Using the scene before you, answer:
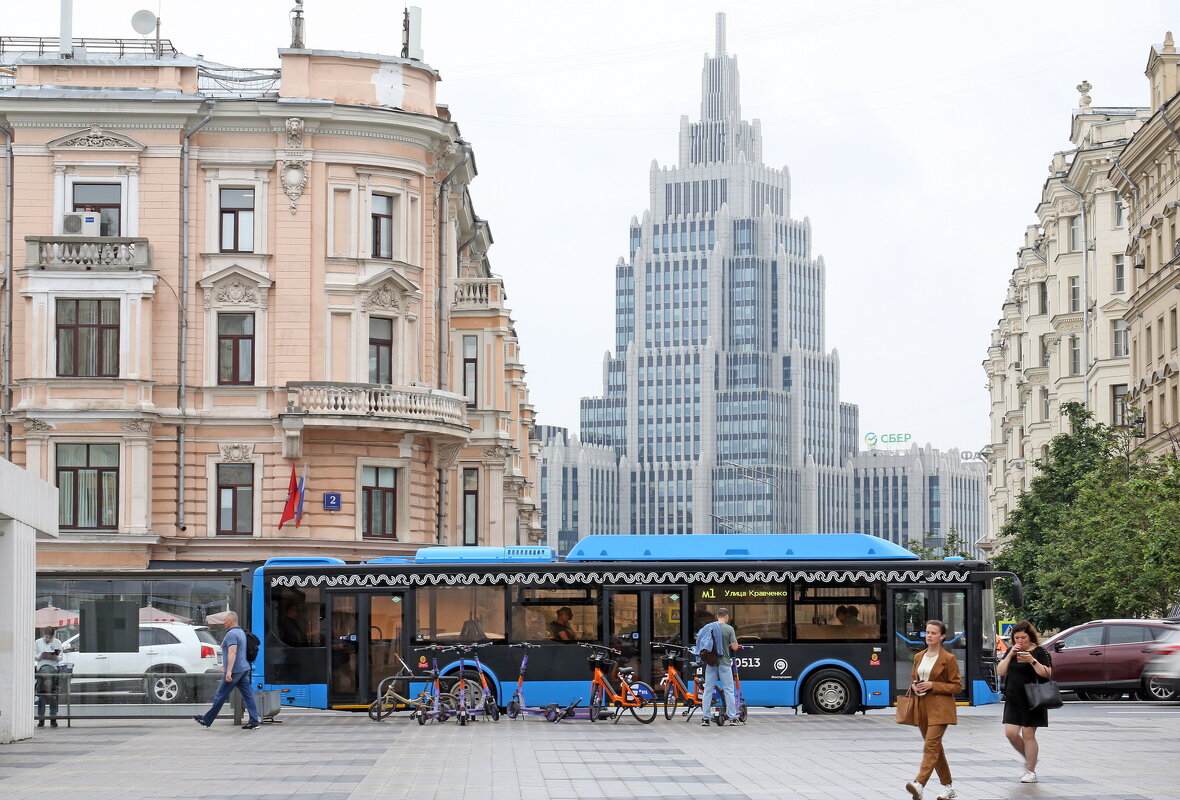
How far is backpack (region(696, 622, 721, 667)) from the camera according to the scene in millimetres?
29062

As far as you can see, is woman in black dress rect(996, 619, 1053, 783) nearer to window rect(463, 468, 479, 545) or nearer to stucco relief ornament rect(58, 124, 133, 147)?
stucco relief ornament rect(58, 124, 133, 147)

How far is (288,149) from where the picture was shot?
46.8m

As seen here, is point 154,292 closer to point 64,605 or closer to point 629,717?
point 64,605

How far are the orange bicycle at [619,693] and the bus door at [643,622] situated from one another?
5.29ft

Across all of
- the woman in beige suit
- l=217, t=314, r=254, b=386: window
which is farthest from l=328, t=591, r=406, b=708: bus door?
the woman in beige suit

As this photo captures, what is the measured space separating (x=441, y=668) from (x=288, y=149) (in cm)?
1831

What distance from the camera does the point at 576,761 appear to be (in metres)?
22.2

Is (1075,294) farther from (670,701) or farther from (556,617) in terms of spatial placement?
(670,701)

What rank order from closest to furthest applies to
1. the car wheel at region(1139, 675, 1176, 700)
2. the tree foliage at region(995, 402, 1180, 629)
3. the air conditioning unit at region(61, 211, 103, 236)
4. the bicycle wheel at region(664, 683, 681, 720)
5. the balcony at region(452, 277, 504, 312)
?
the bicycle wheel at region(664, 683, 681, 720)
the car wheel at region(1139, 675, 1176, 700)
the tree foliage at region(995, 402, 1180, 629)
the air conditioning unit at region(61, 211, 103, 236)
the balcony at region(452, 277, 504, 312)

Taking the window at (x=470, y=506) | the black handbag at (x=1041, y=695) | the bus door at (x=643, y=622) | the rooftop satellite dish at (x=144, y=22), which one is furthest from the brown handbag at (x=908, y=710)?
the window at (x=470, y=506)

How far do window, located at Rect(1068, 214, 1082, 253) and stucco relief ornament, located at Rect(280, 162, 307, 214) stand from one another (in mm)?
39270

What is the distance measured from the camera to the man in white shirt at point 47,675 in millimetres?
31609

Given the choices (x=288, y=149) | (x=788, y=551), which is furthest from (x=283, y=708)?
(x=288, y=149)

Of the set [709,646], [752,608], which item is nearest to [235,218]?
[752,608]
